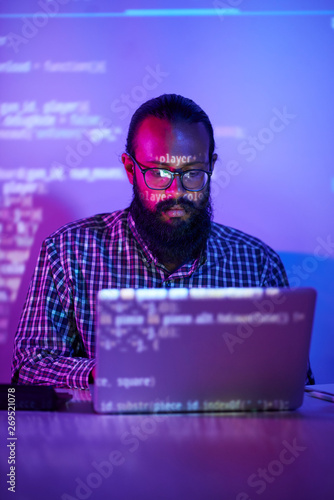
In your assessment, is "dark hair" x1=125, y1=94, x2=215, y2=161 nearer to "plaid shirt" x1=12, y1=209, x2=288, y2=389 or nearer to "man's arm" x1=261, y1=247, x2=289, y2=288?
"plaid shirt" x1=12, y1=209, x2=288, y2=389

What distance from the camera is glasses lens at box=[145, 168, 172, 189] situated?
1973 mm

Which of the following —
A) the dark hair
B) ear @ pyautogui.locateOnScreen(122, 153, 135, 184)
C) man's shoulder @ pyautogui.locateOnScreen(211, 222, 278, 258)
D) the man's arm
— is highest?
the dark hair

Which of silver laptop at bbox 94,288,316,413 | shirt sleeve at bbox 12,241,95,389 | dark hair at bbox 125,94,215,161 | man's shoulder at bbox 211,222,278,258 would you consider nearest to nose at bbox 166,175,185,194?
dark hair at bbox 125,94,215,161

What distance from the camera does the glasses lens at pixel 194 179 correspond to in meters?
1.97

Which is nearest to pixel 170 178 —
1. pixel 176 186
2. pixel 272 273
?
pixel 176 186

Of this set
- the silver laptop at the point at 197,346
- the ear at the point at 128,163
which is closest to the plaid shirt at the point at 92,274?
the ear at the point at 128,163

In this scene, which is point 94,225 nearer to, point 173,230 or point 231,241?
point 173,230

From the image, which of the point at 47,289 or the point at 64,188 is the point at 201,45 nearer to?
the point at 64,188

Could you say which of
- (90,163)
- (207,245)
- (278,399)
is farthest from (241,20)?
(278,399)

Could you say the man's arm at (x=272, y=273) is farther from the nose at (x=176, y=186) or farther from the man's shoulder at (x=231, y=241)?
the nose at (x=176, y=186)

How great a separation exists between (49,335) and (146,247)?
45 centimetres

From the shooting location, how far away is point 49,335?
6.24 feet

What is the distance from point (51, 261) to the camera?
204cm

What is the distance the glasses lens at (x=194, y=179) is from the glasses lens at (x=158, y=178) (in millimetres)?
56
